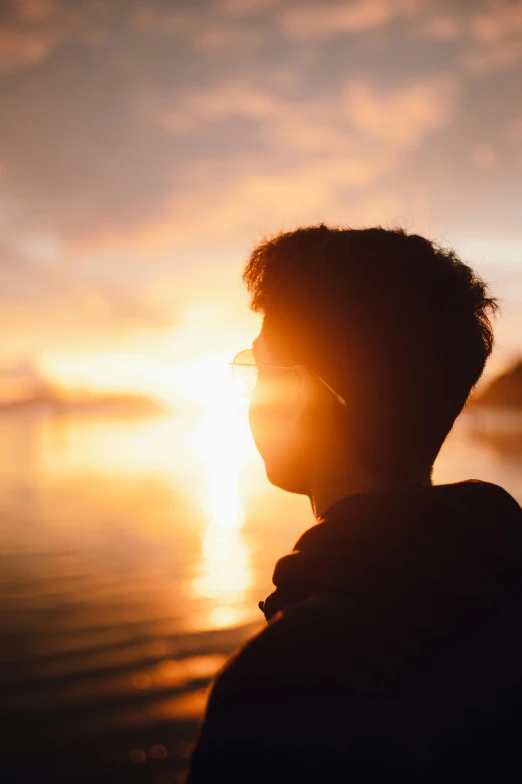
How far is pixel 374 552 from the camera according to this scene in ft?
4.15

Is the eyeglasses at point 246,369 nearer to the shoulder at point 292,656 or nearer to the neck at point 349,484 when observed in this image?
the neck at point 349,484

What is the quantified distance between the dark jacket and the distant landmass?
136 m

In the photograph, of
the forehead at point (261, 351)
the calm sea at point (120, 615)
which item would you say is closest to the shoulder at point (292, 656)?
the forehead at point (261, 351)

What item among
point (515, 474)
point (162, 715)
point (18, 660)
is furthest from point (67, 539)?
point (515, 474)

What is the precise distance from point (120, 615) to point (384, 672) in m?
11.0

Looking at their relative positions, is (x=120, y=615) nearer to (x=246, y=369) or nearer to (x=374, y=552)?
(x=246, y=369)

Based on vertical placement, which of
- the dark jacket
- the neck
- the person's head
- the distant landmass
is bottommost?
the dark jacket

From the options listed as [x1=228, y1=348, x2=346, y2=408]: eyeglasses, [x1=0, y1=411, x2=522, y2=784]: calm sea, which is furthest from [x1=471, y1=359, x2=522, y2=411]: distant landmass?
[x1=228, y1=348, x2=346, y2=408]: eyeglasses

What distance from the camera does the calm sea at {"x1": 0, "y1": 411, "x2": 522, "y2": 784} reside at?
6.93 m

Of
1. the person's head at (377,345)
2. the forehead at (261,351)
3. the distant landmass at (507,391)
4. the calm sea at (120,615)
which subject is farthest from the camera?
the distant landmass at (507,391)

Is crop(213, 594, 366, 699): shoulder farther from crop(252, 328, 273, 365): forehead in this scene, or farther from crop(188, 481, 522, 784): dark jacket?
crop(252, 328, 273, 365): forehead

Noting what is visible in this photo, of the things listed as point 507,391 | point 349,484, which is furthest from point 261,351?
point 507,391

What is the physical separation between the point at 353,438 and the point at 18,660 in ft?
29.9

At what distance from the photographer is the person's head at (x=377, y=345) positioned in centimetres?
185
